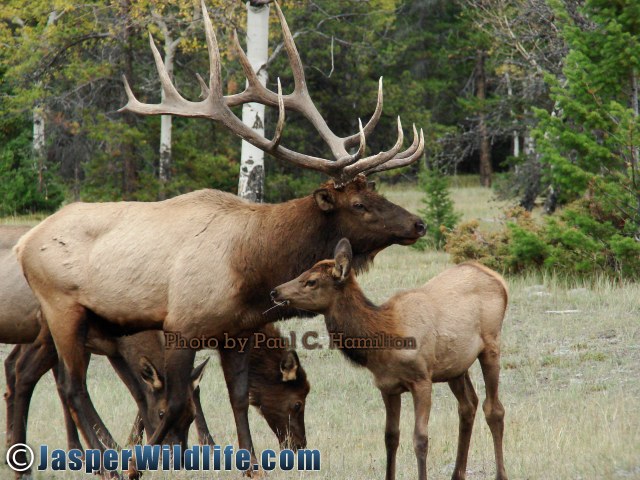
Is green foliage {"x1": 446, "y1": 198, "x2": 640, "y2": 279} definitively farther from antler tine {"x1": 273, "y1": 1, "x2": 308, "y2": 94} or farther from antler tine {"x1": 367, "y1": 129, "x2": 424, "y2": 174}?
antler tine {"x1": 273, "y1": 1, "x2": 308, "y2": 94}

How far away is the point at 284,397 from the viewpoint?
7.88 m

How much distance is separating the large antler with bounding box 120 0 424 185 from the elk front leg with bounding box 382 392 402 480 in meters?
1.69

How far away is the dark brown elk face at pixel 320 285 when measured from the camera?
6344mm

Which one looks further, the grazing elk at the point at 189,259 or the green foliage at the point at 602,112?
the green foliage at the point at 602,112

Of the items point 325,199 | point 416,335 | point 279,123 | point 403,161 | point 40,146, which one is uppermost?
point 279,123

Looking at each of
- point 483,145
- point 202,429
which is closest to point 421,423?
point 202,429

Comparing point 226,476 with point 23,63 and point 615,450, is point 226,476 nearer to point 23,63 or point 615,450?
point 615,450

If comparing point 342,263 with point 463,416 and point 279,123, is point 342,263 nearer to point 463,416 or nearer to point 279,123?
point 279,123

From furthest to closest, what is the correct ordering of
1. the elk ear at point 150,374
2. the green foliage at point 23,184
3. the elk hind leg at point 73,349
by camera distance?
the green foliage at point 23,184
the elk ear at point 150,374
the elk hind leg at point 73,349

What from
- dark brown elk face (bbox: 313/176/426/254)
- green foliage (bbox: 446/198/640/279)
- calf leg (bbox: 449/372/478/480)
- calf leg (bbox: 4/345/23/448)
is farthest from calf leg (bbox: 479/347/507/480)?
green foliage (bbox: 446/198/640/279)

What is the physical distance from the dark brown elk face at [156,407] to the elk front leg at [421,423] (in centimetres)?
196

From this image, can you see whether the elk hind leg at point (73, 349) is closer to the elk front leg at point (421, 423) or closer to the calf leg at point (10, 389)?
the calf leg at point (10, 389)

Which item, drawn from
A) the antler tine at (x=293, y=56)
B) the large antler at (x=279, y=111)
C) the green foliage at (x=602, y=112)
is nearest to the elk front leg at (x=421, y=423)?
the large antler at (x=279, y=111)

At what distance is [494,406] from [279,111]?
2.58 meters
